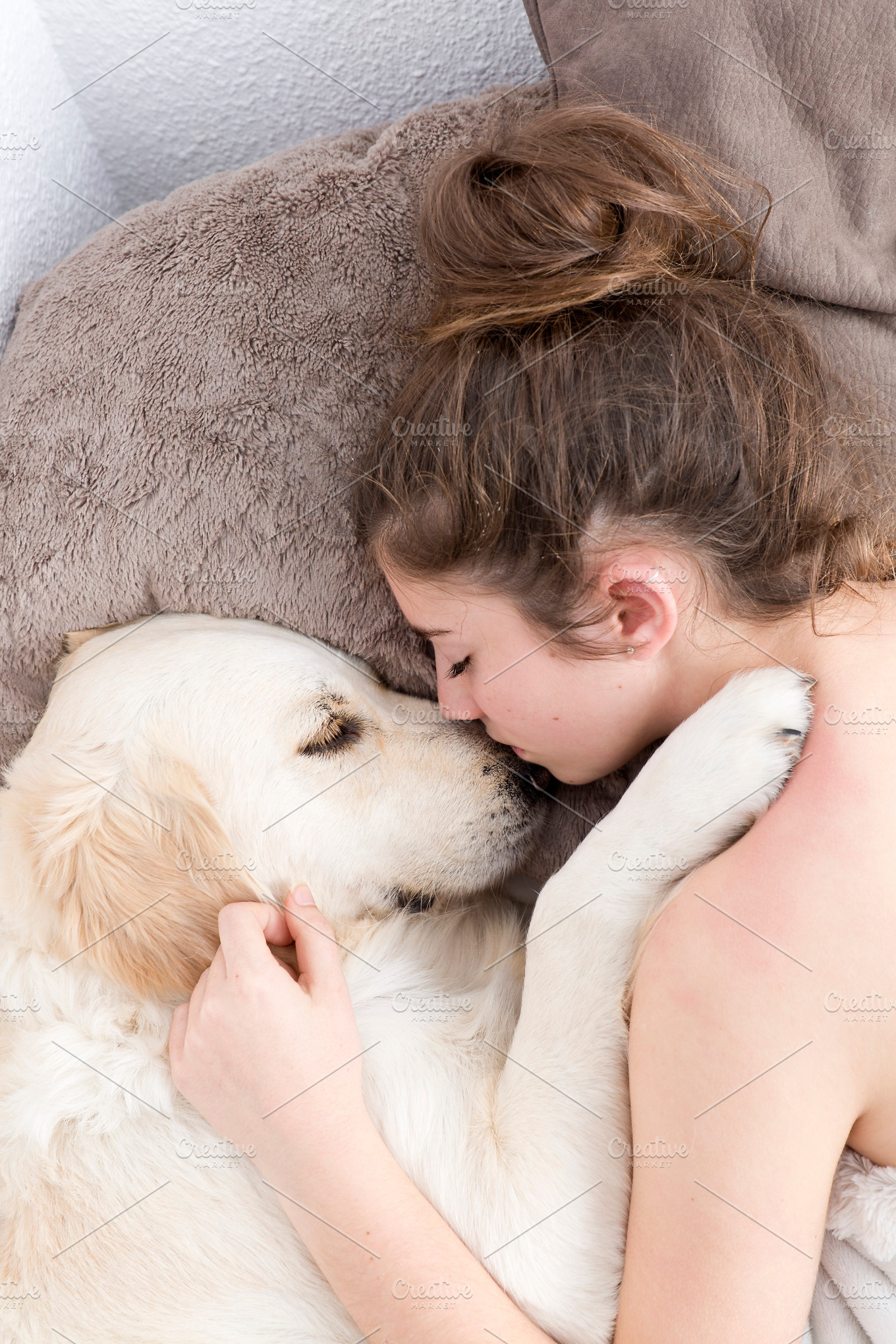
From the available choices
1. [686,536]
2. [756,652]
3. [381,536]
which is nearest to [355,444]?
[381,536]

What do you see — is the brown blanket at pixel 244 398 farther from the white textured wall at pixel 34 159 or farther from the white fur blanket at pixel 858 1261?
the white fur blanket at pixel 858 1261

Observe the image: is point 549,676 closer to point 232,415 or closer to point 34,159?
point 232,415

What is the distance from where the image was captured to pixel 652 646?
1.43m

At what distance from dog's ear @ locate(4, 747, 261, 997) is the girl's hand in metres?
0.06

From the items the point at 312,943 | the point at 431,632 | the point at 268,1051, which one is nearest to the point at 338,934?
the point at 312,943

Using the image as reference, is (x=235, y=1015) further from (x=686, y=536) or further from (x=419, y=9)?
(x=419, y=9)

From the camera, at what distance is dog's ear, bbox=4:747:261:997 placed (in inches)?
60.1

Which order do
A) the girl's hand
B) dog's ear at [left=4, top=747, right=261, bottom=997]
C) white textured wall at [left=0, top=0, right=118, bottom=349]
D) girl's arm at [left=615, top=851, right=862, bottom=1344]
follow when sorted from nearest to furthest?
girl's arm at [left=615, top=851, right=862, bottom=1344] → the girl's hand → dog's ear at [left=4, top=747, right=261, bottom=997] → white textured wall at [left=0, top=0, right=118, bottom=349]

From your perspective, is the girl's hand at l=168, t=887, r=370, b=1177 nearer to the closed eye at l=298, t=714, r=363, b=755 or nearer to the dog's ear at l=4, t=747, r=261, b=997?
the dog's ear at l=4, t=747, r=261, b=997

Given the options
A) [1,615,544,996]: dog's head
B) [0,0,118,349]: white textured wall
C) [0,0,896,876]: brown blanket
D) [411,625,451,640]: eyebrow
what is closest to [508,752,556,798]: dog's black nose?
[1,615,544,996]: dog's head

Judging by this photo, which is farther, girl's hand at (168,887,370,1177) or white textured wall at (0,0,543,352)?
white textured wall at (0,0,543,352)

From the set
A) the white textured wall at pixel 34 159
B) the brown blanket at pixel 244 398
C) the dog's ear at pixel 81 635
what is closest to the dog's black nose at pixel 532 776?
the brown blanket at pixel 244 398

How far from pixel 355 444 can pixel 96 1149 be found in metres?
1.21

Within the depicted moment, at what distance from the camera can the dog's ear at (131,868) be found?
60.1 inches
